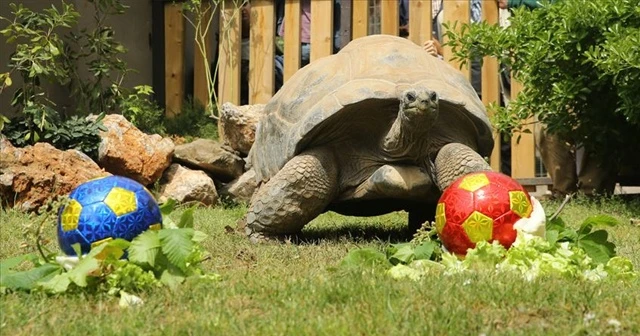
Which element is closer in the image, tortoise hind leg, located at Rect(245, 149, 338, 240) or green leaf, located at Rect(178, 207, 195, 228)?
green leaf, located at Rect(178, 207, 195, 228)

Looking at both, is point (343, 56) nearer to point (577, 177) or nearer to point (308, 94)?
point (308, 94)

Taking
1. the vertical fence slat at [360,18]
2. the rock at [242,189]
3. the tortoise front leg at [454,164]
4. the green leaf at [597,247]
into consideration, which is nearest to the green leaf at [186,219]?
the green leaf at [597,247]

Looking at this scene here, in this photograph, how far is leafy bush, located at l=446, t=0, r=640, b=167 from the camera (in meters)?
6.16

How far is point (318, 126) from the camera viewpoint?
4453 mm

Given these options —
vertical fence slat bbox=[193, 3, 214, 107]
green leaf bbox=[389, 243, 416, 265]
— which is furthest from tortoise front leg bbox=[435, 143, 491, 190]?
vertical fence slat bbox=[193, 3, 214, 107]

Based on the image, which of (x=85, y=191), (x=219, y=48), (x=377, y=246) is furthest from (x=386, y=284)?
(x=219, y=48)

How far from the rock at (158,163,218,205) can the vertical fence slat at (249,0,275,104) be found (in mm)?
1479

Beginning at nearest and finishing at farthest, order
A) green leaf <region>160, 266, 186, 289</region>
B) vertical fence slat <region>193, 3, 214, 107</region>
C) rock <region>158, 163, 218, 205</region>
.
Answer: green leaf <region>160, 266, 186, 289</region> → rock <region>158, 163, 218, 205</region> → vertical fence slat <region>193, 3, 214, 107</region>

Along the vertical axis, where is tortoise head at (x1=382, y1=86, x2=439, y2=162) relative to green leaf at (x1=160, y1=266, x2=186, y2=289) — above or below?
above

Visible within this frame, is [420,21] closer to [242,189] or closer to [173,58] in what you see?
[242,189]

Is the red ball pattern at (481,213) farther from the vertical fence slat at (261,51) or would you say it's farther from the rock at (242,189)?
the vertical fence slat at (261,51)

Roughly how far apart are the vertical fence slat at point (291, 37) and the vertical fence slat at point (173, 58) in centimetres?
122

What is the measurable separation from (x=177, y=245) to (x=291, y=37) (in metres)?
5.61

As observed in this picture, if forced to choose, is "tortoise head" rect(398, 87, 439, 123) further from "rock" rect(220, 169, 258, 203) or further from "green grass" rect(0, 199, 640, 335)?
"rock" rect(220, 169, 258, 203)
